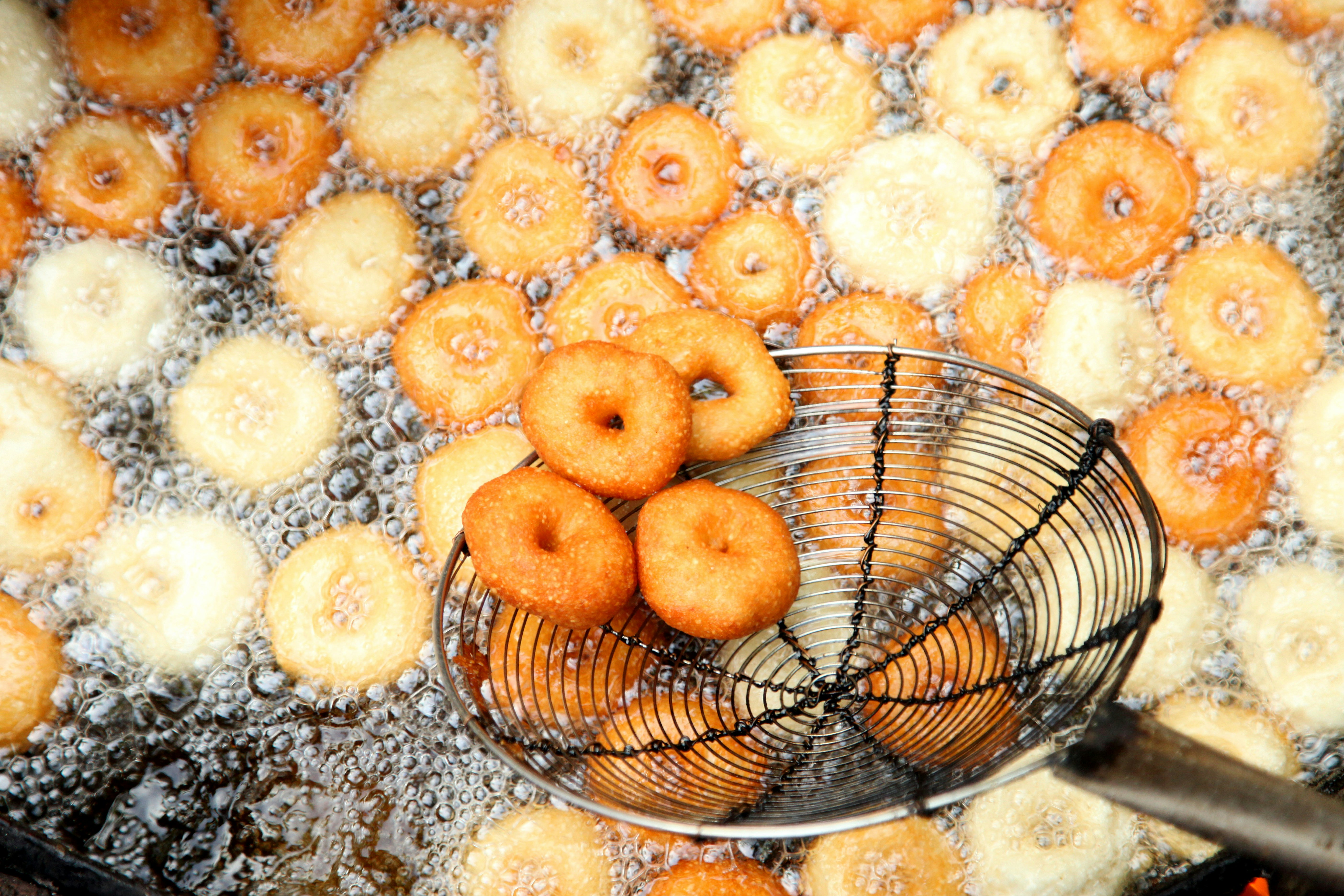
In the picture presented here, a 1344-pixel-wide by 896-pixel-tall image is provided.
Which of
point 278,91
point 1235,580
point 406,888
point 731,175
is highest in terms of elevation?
point 731,175

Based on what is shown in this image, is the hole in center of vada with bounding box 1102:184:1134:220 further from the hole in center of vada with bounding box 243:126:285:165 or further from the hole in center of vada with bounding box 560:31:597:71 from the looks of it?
the hole in center of vada with bounding box 243:126:285:165

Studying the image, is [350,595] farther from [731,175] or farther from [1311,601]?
[1311,601]

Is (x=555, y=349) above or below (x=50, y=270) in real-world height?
above

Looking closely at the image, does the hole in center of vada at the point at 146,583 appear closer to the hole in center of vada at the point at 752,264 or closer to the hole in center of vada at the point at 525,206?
the hole in center of vada at the point at 525,206

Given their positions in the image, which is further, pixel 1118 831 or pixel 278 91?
pixel 278 91

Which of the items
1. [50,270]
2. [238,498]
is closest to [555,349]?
[238,498]

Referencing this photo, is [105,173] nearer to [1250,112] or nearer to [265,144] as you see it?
[265,144]

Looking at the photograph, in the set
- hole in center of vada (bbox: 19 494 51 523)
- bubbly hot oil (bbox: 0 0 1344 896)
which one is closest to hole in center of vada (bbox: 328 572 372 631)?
bubbly hot oil (bbox: 0 0 1344 896)

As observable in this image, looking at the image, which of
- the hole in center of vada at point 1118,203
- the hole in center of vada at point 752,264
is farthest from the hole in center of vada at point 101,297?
the hole in center of vada at point 1118,203
